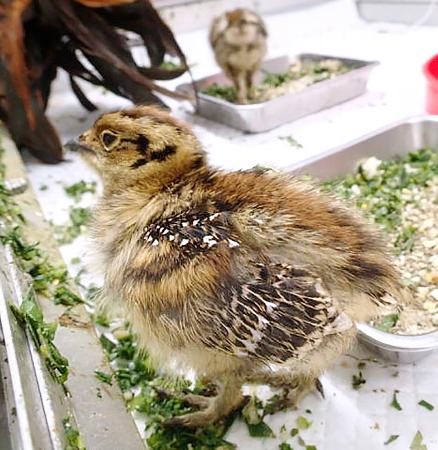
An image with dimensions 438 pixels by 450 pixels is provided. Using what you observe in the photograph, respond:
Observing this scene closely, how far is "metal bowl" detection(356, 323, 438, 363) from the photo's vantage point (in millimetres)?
947

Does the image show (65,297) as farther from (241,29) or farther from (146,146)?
(241,29)

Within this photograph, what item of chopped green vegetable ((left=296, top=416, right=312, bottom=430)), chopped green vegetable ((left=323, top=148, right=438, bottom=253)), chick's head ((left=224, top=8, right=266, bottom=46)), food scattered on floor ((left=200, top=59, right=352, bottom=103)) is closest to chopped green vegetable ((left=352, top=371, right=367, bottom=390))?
chopped green vegetable ((left=296, top=416, right=312, bottom=430))

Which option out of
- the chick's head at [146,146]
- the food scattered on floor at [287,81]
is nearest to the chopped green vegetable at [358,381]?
the chick's head at [146,146]

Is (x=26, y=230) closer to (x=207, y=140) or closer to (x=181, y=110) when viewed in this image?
(x=207, y=140)

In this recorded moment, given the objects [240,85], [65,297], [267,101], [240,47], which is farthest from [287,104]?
[65,297]

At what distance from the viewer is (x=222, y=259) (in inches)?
27.2

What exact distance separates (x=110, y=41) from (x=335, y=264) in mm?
1331

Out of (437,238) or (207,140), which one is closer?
(437,238)

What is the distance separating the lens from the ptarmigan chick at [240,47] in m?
2.21

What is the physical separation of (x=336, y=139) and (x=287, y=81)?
603 mm

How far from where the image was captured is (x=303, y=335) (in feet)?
2.26

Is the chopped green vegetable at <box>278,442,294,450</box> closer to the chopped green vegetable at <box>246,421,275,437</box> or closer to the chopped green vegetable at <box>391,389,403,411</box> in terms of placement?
the chopped green vegetable at <box>246,421,275,437</box>

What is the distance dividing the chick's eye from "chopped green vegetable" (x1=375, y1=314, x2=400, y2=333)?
0.57 m

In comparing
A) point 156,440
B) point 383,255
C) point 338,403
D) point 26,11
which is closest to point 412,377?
point 338,403
